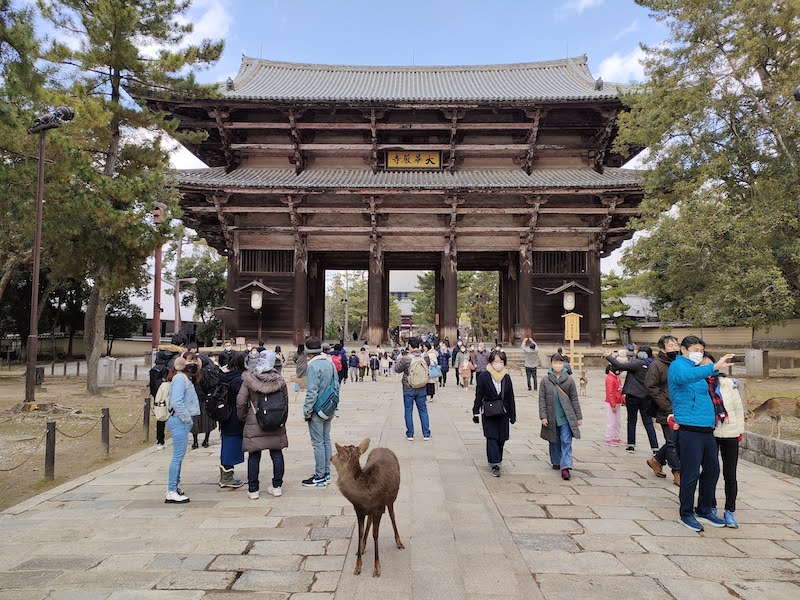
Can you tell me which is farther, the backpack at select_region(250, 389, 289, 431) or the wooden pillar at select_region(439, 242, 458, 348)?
the wooden pillar at select_region(439, 242, 458, 348)

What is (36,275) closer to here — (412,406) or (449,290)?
(412,406)

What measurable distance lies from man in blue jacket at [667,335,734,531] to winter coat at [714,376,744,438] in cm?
14

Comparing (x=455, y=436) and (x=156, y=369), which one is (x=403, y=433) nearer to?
(x=455, y=436)

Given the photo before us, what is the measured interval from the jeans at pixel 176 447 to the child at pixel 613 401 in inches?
238

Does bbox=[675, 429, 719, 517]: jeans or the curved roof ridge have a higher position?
the curved roof ridge

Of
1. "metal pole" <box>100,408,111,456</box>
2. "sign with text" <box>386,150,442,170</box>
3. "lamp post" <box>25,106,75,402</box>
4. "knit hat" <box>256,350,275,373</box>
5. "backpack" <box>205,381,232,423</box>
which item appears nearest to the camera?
"knit hat" <box>256,350,275,373</box>

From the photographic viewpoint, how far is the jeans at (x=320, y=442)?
5746 millimetres

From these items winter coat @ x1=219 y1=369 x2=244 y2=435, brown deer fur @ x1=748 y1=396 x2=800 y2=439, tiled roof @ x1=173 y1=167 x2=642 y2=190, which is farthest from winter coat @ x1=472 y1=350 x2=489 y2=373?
winter coat @ x1=219 y1=369 x2=244 y2=435

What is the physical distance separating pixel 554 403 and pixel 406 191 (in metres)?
14.5

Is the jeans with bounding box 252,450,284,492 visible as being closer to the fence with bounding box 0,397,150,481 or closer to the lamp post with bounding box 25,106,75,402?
the fence with bounding box 0,397,150,481

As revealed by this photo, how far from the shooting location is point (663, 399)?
20.2ft

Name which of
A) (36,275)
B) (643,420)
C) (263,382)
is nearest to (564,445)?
(643,420)

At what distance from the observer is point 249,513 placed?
4859 mm

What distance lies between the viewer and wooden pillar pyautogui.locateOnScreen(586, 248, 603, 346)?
20.6 meters
